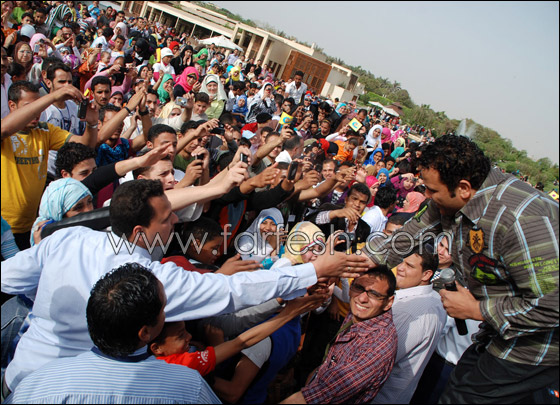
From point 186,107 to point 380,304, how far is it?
177 inches

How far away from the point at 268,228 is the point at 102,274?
219 cm

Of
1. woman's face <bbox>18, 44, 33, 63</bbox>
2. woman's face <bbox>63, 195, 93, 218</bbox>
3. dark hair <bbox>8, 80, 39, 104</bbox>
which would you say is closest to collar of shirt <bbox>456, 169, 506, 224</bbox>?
woman's face <bbox>63, 195, 93, 218</bbox>

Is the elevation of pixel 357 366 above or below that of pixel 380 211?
below

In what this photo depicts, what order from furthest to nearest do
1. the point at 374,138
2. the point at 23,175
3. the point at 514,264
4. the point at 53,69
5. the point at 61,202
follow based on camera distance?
the point at 374,138, the point at 53,69, the point at 23,175, the point at 61,202, the point at 514,264

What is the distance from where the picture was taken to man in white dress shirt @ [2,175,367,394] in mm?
1993

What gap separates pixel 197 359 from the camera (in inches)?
83.0

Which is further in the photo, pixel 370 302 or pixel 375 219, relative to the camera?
pixel 375 219

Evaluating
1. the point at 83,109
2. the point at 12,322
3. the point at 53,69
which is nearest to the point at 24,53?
the point at 53,69

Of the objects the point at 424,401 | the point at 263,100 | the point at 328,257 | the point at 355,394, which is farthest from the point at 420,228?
the point at 263,100

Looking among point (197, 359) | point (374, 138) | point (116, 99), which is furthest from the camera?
point (374, 138)

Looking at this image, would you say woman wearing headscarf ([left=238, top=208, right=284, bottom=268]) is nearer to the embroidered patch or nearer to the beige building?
the embroidered patch

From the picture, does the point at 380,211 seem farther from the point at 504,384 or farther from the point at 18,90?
the point at 18,90

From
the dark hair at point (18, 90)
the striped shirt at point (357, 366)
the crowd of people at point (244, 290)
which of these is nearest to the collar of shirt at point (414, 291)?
the crowd of people at point (244, 290)

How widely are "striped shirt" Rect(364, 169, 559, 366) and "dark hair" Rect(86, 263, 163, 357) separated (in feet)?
5.70
